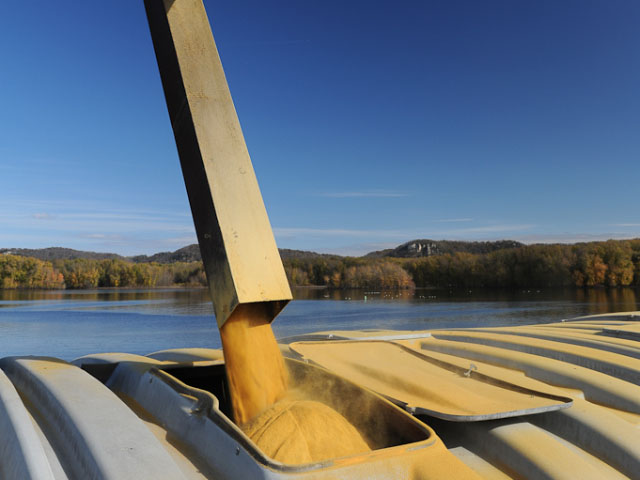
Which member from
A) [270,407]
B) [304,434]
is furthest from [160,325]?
[304,434]

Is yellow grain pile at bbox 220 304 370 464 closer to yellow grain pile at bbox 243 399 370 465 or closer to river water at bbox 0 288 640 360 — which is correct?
yellow grain pile at bbox 243 399 370 465

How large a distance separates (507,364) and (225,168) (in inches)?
135

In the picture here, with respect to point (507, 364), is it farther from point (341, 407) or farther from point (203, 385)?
point (203, 385)

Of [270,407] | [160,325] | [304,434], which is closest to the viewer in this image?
[304,434]

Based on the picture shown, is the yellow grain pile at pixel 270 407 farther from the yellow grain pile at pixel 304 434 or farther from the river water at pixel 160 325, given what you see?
the river water at pixel 160 325

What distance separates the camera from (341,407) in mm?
3350

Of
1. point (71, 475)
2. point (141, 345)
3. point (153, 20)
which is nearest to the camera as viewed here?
point (71, 475)

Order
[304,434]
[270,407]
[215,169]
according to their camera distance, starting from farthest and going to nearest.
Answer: [215,169] → [270,407] → [304,434]

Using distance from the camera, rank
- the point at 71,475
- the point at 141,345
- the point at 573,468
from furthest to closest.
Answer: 1. the point at 141,345
2. the point at 573,468
3. the point at 71,475

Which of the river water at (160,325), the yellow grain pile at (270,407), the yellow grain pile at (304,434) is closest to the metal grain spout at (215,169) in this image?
the yellow grain pile at (270,407)

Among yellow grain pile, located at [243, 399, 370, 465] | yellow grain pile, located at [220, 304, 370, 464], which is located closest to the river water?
yellow grain pile, located at [220, 304, 370, 464]

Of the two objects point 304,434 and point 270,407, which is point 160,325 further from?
point 304,434

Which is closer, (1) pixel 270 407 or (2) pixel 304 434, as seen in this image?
(2) pixel 304 434

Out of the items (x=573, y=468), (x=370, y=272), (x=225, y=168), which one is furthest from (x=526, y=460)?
(x=370, y=272)
